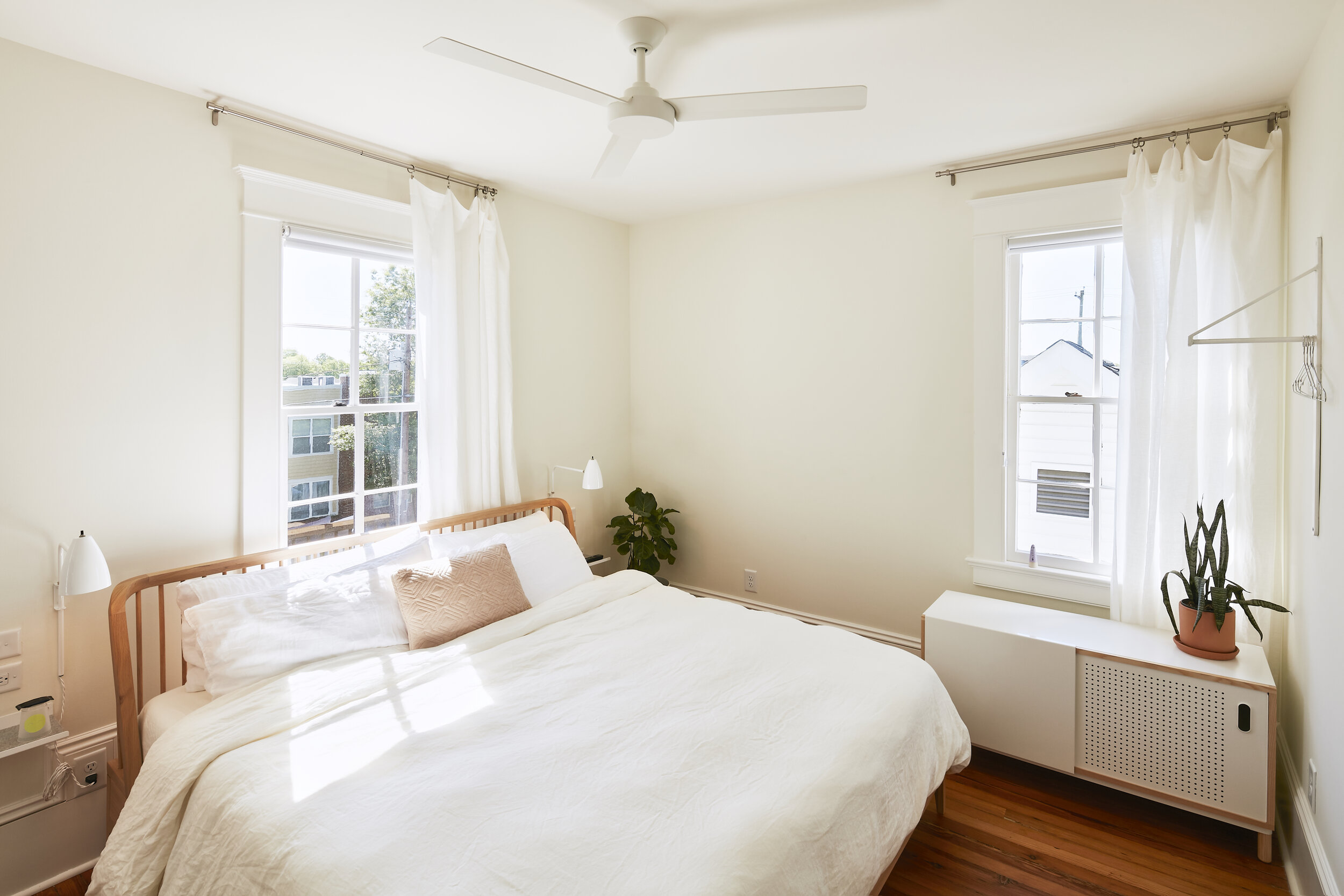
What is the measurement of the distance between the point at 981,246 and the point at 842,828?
261 cm

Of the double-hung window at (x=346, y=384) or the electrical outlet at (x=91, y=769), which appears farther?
the double-hung window at (x=346, y=384)

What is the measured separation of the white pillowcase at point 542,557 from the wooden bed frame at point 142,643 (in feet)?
1.00

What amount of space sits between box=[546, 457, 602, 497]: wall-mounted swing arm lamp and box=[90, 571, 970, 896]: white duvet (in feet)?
3.95

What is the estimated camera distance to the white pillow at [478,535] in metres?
2.83

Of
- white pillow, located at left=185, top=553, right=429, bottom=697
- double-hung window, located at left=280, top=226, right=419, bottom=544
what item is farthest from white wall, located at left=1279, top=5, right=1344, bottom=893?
double-hung window, located at left=280, top=226, right=419, bottom=544

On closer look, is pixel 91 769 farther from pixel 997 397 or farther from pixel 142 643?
pixel 997 397

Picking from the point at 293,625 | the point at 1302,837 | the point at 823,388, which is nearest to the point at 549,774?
the point at 293,625

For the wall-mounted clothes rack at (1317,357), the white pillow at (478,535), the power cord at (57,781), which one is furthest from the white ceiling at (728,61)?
the power cord at (57,781)

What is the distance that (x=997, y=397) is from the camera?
10.0 ft

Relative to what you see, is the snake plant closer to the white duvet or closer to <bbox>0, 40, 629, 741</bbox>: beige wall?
the white duvet

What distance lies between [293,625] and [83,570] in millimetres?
595

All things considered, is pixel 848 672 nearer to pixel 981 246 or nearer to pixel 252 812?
pixel 252 812

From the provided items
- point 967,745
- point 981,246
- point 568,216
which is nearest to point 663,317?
point 568,216

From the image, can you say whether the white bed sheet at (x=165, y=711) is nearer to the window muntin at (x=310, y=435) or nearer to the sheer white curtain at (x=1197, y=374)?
the window muntin at (x=310, y=435)
